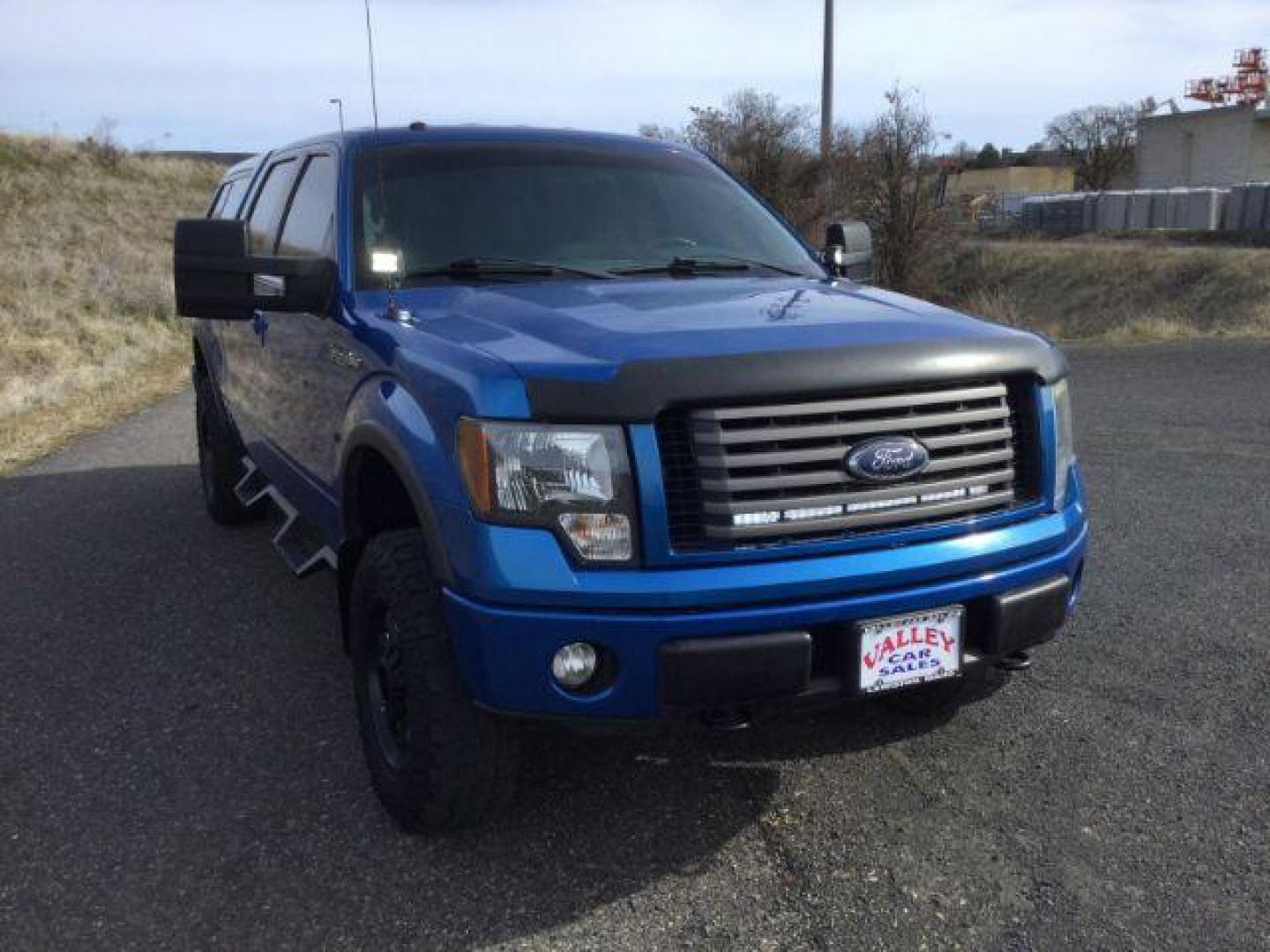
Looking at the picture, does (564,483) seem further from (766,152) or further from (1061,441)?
(766,152)

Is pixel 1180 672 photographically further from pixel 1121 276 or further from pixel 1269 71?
pixel 1269 71

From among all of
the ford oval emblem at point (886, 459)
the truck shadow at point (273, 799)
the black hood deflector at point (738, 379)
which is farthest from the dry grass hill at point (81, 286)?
the ford oval emblem at point (886, 459)

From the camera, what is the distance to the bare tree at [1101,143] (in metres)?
75.8

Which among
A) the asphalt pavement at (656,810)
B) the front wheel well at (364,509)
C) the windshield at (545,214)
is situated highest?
the windshield at (545,214)

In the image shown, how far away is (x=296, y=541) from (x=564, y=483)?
2.13 m

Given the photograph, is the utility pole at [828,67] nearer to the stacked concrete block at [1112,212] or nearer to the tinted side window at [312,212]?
the tinted side window at [312,212]

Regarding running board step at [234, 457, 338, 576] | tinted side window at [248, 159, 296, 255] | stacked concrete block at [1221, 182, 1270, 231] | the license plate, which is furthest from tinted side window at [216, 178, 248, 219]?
stacked concrete block at [1221, 182, 1270, 231]

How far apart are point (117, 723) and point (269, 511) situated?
9.20 feet

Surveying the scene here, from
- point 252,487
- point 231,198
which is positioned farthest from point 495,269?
point 231,198

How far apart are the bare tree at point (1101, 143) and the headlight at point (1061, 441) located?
8039 cm

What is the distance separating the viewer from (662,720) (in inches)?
102

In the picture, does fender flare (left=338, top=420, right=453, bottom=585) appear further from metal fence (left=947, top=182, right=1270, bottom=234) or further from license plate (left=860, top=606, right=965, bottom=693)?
metal fence (left=947, top=182, right=1270, bottom=234)

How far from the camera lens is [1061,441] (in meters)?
3.07

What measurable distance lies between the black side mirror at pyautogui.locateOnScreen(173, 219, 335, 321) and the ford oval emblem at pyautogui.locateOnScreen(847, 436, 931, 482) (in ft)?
6.10
